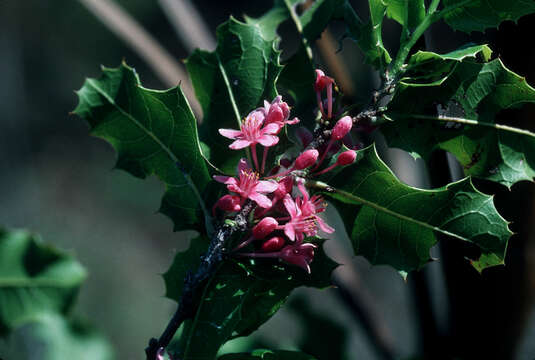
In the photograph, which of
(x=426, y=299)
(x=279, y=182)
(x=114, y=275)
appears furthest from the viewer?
(x=114, y=275)

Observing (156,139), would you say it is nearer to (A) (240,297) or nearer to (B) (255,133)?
(B) (255,133)

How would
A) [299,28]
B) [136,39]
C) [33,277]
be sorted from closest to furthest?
[33,277] < [299,28] < [136,39]

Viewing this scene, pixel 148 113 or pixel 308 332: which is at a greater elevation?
pixel 148 113

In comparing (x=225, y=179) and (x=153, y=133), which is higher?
(x=153, y=133)

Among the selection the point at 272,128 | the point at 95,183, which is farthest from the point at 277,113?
the point at 95,183

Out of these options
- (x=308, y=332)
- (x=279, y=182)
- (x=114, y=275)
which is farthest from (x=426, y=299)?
(x=114, y=275)

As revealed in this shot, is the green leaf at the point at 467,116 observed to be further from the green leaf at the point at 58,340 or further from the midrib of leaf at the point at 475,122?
the green leaf at the point at 58,340

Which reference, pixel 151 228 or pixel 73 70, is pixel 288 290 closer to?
pixel 151 228
